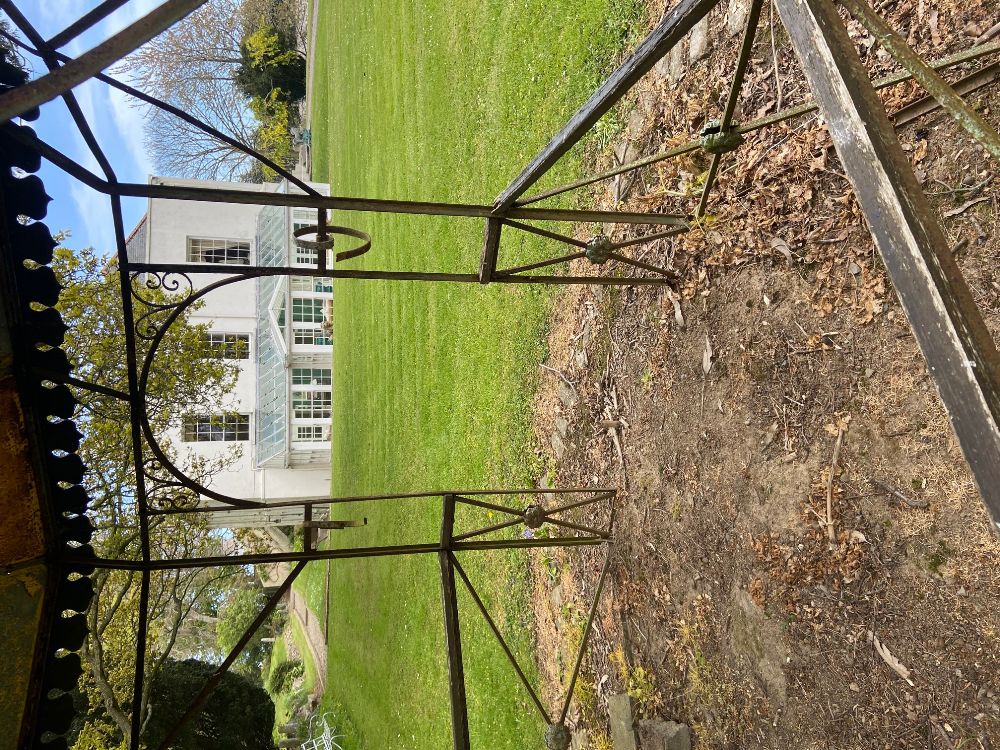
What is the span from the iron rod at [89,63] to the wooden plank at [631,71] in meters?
1.49

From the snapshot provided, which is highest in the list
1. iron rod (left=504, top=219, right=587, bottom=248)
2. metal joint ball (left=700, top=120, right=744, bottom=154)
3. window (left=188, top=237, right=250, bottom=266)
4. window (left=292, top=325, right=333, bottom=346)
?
window (left=188, top=237, right=250, bottom=266)

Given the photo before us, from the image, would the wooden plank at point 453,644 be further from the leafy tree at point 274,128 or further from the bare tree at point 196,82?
the bare tree at point 196,82

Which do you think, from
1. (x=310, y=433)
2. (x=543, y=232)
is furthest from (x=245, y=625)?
(x=543, y=232)

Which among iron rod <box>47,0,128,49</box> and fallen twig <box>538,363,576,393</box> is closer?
iron rod <box>47,0,128,49</box>

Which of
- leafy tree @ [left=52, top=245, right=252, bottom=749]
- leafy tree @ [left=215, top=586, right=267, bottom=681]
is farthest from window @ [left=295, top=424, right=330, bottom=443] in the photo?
leafy tree @ [left=215, top=586, right=267, bottom=681]

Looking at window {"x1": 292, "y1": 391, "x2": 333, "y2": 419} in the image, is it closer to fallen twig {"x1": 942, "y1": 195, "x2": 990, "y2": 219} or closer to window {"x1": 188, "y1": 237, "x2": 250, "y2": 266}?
window {"x1": 188, "y1": 237, "x2": 250, "y2": 266}

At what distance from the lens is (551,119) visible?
6.47 meters

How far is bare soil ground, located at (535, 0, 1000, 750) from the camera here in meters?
2.88

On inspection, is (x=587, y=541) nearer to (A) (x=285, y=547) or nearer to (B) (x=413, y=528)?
(B) (x=413, y=528)

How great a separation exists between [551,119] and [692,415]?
3563 mm

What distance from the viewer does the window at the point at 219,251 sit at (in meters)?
22.0

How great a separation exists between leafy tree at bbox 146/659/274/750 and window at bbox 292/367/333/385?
755 cm

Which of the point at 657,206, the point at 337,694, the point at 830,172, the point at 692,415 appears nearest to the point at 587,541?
the point at 692,415

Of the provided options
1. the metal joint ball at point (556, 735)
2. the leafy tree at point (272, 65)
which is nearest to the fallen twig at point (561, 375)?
the metal joint ball at point (556, 735)
